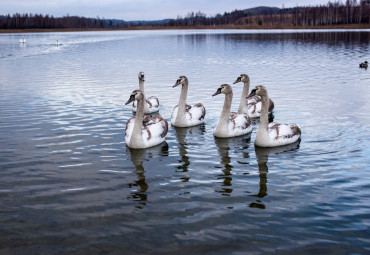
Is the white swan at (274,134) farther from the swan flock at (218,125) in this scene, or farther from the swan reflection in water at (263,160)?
the swan reflection in water at (263,160)

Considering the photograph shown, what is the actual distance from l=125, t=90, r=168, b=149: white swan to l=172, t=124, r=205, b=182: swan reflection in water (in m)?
0.64

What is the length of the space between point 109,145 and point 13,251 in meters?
5.58

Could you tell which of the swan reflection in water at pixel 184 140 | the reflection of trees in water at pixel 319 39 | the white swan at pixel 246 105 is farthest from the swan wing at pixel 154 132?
the reflection of trees in water at pixel 319 39

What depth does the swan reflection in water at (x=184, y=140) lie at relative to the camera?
9.55m

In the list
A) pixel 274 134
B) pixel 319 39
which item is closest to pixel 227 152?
pixel 274 134

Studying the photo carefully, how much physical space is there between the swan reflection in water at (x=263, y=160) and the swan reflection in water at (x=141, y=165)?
201 centimetres

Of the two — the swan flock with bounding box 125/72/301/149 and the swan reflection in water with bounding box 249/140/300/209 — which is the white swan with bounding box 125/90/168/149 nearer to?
the swan flock with bounding box 125/72/301/149

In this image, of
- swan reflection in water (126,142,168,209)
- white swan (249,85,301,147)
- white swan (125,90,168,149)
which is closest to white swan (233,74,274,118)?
white swan (249,85,301,147)

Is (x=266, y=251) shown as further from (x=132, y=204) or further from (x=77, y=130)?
(x=77, y=130)

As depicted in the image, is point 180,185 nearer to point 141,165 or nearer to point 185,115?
point 141,165

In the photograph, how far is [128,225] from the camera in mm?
6762

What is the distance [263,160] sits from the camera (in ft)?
33.4

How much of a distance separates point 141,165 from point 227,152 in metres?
2.32

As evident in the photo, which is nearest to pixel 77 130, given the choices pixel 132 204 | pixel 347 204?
pixel 132 204
